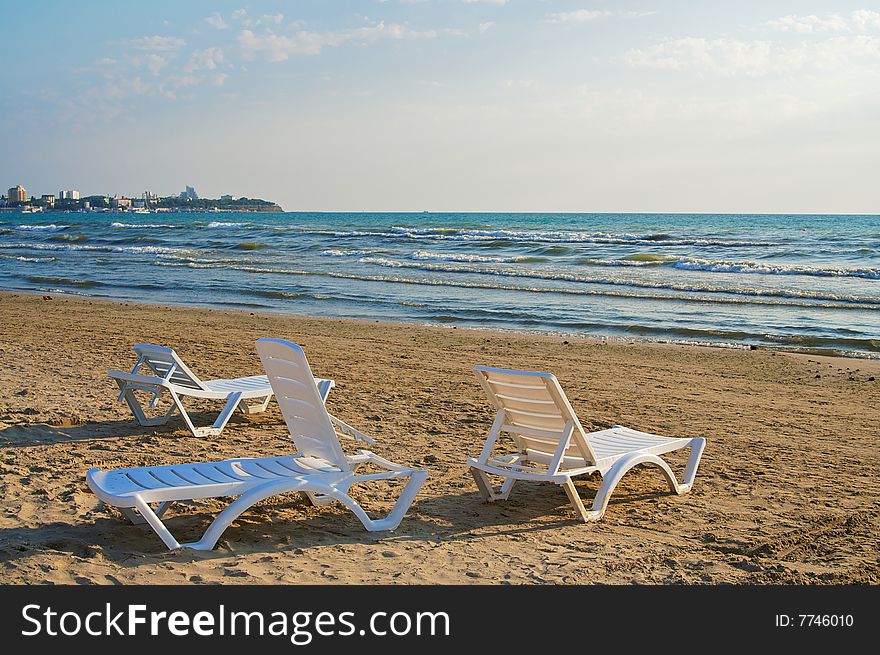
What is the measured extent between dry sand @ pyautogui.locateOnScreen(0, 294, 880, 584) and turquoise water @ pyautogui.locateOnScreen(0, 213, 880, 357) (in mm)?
4217

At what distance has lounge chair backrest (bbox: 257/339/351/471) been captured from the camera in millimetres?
5215

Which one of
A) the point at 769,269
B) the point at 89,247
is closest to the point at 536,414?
the point at 769,269

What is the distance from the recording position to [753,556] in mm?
4980

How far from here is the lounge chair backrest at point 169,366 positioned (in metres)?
7.66

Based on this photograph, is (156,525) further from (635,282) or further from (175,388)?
(635,282)

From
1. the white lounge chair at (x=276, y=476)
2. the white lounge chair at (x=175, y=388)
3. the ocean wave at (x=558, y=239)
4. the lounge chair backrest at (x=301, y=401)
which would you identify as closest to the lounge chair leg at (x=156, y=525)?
the white lounge chair at (x=276, y=476)

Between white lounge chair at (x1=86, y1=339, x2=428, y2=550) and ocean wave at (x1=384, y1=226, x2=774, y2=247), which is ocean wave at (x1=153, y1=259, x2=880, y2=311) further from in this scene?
ocean wave at (x1=384, y1=226, x2=774, y2=247)

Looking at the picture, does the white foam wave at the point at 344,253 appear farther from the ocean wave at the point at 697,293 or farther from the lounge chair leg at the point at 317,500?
the lounge chair leg at the point at 317,500

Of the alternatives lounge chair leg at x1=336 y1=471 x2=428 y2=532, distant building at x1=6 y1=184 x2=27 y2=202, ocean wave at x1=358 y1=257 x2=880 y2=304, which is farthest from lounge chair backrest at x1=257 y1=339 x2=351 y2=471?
distant building at x1=6 y1=184 x2=27 y2=202

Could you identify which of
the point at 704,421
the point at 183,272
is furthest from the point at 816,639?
the point at 183,272

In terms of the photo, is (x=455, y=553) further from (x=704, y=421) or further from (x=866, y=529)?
(x=704, y=421)

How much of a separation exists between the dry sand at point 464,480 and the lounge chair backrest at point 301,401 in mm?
453

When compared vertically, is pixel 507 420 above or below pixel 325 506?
above

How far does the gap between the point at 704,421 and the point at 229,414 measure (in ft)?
14.7
